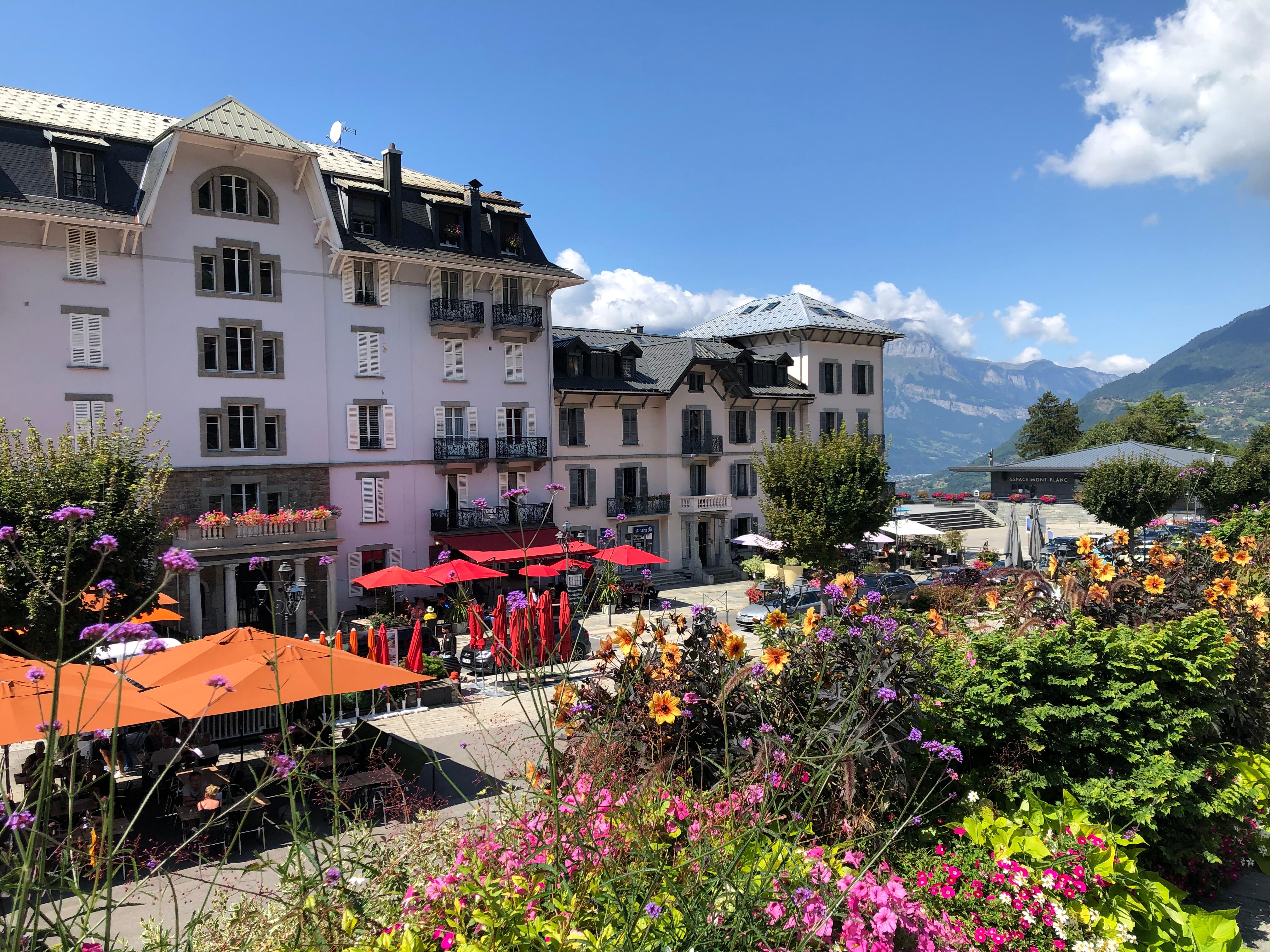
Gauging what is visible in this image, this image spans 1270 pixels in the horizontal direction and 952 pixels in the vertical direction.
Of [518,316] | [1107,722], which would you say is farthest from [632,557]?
[1107,722]

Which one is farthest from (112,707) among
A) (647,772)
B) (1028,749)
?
(1028,749)

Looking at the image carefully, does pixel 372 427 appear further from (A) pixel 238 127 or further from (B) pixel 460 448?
(A) pixel 238 127

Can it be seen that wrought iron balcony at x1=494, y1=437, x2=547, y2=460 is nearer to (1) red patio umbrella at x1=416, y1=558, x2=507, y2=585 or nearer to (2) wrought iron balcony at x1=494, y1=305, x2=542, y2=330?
(2) wrought iron balcony at x1=494, y1=305, x2=542, y2=330

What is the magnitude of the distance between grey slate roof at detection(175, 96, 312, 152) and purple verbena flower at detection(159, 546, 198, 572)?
80.2ft

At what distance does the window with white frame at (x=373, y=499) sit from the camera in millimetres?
27219

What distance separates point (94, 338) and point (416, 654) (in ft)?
46.0

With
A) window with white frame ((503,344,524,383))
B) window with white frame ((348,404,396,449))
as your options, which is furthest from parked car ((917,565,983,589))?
window with white frame ((348,404,396,449))

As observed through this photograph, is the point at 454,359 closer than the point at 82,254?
No

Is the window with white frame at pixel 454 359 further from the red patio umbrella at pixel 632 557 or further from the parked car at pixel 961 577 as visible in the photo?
the parked car at pixel 961 577

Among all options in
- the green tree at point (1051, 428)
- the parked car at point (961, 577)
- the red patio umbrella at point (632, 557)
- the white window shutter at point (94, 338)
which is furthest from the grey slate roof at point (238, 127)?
the green tree at point (1051, 428)

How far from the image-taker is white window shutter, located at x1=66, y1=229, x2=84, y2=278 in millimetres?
22281

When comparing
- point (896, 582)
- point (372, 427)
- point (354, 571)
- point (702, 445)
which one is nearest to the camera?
point (896, 582)

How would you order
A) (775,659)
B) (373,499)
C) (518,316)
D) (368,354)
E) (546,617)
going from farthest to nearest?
(518,316)
(368,354)
(373,499)
(546,617)
(775,659)

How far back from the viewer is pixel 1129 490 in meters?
35.1
